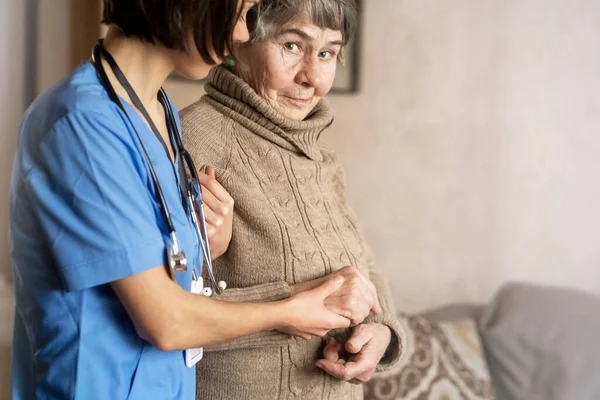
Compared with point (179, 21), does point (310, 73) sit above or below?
below

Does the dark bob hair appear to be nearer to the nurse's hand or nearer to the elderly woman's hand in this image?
the nurse's hand

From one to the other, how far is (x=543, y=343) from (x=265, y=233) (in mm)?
1427

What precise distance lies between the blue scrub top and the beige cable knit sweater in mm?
273

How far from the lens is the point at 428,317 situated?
97.3 inches

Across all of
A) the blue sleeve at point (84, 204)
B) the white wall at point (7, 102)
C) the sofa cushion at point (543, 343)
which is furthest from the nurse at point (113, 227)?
the sofa cushion at point (543, 343)

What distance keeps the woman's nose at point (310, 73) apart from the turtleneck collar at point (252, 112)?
74 millimetres

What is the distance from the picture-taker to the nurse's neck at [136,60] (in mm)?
828

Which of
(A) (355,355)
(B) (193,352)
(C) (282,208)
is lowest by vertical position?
(A) (355,355)

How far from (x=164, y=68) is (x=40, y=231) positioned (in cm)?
25

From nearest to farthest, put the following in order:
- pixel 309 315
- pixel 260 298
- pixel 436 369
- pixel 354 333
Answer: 1. pixel 309 315
2. pixel 260 298
3. pixel 354 333
4. pixel 436 369

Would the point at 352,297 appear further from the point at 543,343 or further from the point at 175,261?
the point at 543,343

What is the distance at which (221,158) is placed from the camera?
1131 millimetres

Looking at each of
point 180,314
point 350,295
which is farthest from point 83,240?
point 350,295

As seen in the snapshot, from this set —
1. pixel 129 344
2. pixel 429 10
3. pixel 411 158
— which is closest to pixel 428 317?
pixel 411 158
